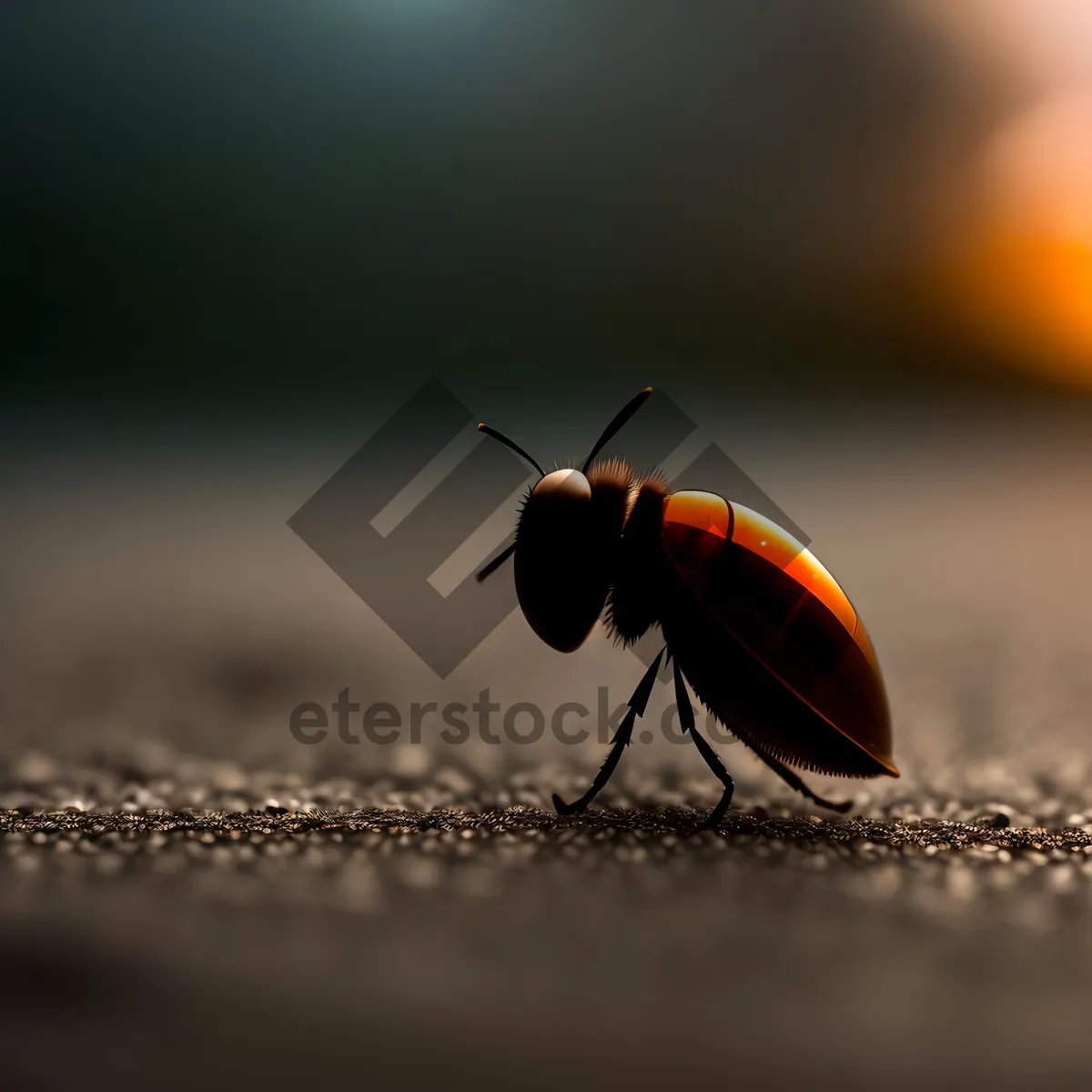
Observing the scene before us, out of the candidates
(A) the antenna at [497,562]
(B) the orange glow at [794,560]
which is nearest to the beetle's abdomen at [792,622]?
(B) the orange glow at [794,560]

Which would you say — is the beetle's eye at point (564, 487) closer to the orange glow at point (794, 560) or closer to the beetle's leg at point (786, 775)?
the orange glow at point (794, 560)

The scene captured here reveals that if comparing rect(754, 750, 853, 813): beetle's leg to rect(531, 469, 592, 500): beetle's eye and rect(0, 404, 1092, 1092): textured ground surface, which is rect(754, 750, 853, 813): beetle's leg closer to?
rect(0, 404, 1092, 1092): textured ground surface

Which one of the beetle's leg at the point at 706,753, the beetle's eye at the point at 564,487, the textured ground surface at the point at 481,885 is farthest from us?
the beetle's eye at the point at 564,487

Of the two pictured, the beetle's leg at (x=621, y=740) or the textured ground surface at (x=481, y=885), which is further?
the beetle's leg at (x=621, y=740)

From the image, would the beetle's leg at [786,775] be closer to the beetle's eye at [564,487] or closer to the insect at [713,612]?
the insect at [713,612]

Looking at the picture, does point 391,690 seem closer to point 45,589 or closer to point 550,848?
point 550,848

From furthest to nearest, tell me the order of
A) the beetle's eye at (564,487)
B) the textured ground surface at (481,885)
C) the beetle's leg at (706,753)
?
the beetle's eye at (564,487), the beetle's leg at (706,753), the textured ground surface at (481,885)

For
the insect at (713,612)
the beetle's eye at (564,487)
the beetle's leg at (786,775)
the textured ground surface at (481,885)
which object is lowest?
the textured ground surface at (481,885)

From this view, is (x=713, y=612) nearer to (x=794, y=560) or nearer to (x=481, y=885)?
(x=794, y=560)

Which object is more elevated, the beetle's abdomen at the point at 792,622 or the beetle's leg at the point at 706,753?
the beetle's abdomen at the point at 792,622
